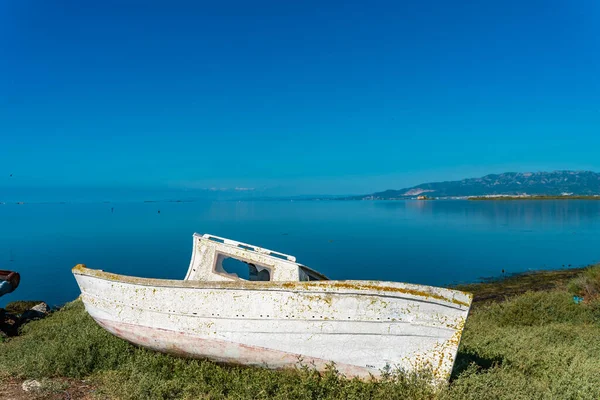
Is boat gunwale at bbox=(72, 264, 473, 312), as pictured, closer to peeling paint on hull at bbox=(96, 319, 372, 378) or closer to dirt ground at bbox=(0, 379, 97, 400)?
peeling paint on hull at bbox=(96, 319, 372, 378)

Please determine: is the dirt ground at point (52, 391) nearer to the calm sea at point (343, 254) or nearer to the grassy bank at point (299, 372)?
the grassy bank at point (299, 372)

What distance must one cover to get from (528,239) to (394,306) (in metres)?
47.5

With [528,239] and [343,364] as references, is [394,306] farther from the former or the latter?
[528,239]

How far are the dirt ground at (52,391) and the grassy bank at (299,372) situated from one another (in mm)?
41

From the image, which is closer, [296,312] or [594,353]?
[296,312]

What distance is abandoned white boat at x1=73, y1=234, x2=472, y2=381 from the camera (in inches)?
244

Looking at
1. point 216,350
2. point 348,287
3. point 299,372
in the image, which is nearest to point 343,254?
point 216,350

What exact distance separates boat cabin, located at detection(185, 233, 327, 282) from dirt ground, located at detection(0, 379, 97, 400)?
2876 millimetres

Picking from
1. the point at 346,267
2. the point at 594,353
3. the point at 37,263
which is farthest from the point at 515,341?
the point at 37,263

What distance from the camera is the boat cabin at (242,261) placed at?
8.18 metres

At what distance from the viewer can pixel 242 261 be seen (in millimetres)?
8773

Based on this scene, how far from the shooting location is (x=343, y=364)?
21.7ft

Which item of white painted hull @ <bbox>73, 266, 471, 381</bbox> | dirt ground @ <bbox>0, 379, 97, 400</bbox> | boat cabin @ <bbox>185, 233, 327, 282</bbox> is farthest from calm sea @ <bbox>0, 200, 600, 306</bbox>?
white painted hull @ <bbox>73, 266, 471, 381</bbox>

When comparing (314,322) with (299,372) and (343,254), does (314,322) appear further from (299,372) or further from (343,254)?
(343,254)
